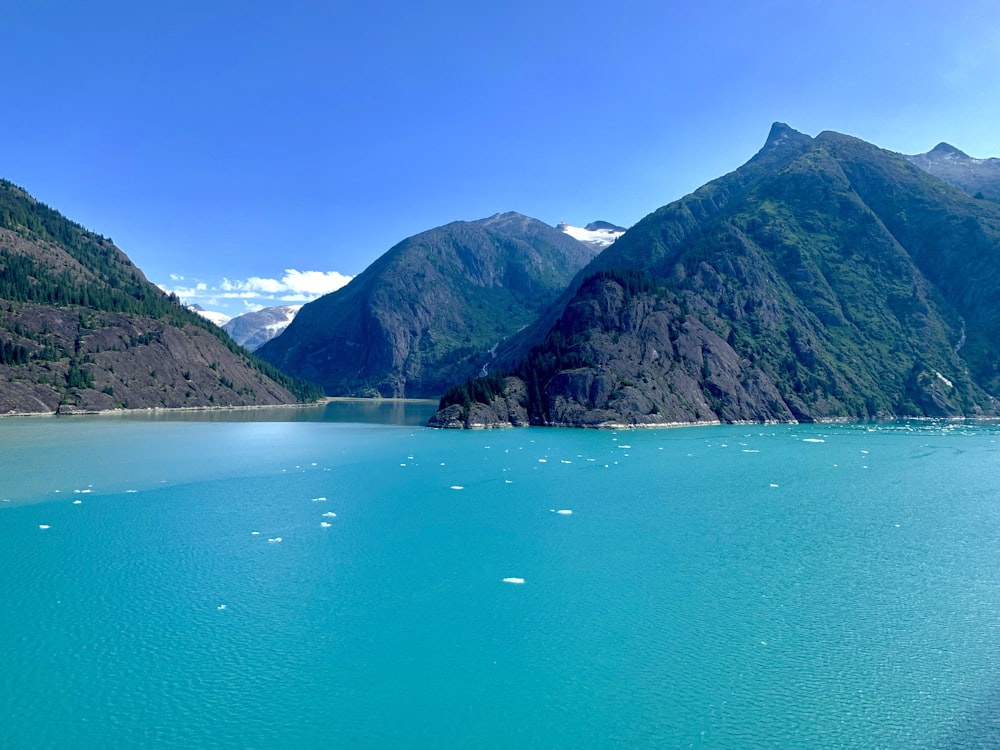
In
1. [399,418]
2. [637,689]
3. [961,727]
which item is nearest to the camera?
[961,727]

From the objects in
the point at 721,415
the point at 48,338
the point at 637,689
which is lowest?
the point at 637,689

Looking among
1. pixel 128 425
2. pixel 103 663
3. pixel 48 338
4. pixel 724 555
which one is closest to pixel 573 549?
pixel 724 555

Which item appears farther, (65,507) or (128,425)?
(128,425)

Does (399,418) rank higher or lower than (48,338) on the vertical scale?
lower

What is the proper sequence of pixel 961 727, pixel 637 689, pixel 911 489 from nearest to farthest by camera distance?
pixel 961 727, pixel 637 689, pixel 911 489

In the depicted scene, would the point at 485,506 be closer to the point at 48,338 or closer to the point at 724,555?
the point at 724,555

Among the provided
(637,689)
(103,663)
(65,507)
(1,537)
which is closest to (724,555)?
(637,689)
